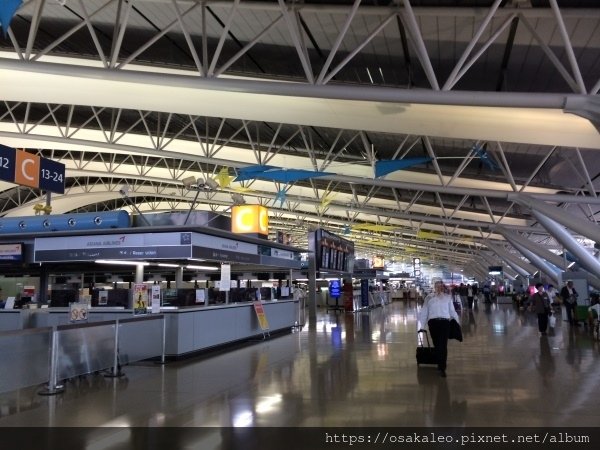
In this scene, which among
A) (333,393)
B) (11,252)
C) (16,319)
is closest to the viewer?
(333,393)

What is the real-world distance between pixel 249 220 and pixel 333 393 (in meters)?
10.5

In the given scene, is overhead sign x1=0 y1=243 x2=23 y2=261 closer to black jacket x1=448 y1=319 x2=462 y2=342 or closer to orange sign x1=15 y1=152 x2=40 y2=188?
orange sign x1=15 y1=152 x2=40 y2=188

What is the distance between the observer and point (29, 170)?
10156mm

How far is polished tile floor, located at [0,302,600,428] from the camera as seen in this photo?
6402 millimetres

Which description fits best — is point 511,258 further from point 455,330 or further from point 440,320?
point 440,320

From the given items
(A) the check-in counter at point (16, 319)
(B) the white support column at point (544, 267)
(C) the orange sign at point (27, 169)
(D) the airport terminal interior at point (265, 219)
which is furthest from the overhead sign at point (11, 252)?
(B) the white support column at point (544, 267)

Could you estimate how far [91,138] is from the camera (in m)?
24.1

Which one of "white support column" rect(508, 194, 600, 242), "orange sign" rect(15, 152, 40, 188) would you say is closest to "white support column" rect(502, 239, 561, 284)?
"white support column" rect(508, 194, 600, 242)

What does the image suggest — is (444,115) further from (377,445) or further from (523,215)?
(523,215)

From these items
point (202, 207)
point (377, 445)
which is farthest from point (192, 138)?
point (202, 207)

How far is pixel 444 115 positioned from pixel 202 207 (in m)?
39.6

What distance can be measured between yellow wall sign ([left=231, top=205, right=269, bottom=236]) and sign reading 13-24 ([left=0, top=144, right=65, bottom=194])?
24.2 ft

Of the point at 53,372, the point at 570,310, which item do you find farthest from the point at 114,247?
the point at 570,310

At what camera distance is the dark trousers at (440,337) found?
9.55 m
